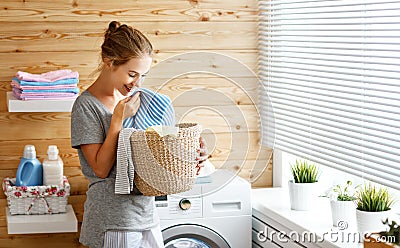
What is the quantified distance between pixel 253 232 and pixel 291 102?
2.27 ft

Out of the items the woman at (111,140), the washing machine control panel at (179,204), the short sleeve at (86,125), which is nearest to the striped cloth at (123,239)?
the woman at (111,140)

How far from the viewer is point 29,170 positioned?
131 inches

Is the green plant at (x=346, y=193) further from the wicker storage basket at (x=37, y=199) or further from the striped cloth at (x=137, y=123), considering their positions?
the wicker storage basket at (x=37, y=199)

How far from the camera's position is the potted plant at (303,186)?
3.25 metres

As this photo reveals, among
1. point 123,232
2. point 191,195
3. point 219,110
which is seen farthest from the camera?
point 191,195

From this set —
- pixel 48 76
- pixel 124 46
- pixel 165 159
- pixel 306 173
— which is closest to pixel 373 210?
pixel 306 173

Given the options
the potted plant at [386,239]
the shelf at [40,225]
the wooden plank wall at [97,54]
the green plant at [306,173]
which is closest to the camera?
the potted plant at [386,239]

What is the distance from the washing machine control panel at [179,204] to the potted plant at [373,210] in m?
0.90

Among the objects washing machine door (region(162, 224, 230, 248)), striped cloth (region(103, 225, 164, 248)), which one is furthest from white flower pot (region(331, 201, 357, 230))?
striped cloth (region(103, 225, 164, 248))

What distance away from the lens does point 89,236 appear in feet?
8.51

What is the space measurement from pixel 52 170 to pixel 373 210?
1519mm

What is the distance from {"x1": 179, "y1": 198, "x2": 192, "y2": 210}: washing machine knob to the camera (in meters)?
3.36

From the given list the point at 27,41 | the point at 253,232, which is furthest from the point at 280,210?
the point at 27,41

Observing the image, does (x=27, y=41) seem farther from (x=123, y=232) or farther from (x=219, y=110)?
(x=123, y=232)
